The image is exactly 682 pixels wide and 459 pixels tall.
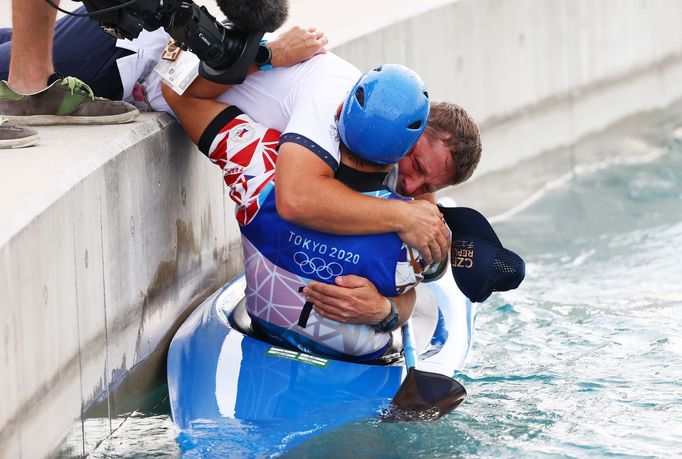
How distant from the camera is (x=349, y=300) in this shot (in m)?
3.63

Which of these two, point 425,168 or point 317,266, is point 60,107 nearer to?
point 317,266

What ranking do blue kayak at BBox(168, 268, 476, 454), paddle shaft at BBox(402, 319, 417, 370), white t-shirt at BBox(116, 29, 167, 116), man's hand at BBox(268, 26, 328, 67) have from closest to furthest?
blue kayak at BBox(168, 268, 476, 454), paddle shaft at BBox(402, 319, 417, 370), man's hand at BBox(268, 26, 328, 67), white t-shirt at BBox(116, 29, 167, 116)

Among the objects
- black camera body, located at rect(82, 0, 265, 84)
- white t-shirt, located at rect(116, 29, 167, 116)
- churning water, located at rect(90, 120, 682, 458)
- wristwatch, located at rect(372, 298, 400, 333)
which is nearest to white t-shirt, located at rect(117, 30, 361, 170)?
white t-shirt, located at rect(116, 29, 167, 116)

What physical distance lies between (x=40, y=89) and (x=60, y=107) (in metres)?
0.10

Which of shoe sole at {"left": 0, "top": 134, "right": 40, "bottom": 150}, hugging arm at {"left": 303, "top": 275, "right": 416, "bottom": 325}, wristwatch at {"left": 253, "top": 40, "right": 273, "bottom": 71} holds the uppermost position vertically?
wristwatch at {"left": 253, "top": 40, "right": 273, "bottom": 71}

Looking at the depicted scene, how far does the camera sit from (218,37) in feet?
12.3

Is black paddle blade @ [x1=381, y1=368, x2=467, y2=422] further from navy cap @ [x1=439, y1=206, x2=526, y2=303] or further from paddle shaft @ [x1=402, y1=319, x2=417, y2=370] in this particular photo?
navy cap @ [x1=439, y1=206, x2=526, y2=303]

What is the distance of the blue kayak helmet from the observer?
347 centimetres

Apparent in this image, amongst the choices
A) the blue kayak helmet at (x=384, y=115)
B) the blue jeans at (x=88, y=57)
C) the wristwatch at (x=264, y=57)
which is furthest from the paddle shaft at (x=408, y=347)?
the blue jeans at (x=88, y=57)

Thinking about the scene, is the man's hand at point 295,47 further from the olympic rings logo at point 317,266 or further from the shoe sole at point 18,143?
the shoe sole at point 18,143

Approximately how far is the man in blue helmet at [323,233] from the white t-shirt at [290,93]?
0.19 feet

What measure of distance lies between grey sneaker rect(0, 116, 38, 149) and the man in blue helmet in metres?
0.56

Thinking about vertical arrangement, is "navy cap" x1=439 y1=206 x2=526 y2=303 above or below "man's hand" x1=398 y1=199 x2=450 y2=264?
below

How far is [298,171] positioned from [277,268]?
1.20 feet
